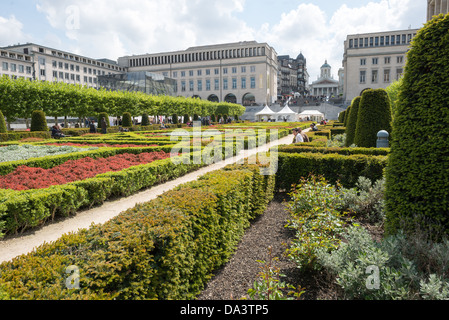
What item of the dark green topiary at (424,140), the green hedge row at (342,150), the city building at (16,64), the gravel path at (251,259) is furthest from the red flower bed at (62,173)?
the city building at (16,64)

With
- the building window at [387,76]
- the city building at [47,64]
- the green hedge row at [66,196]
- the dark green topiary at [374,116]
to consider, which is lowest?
the green hedge row at [66,196]

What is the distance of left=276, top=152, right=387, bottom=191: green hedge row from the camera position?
7.11 m

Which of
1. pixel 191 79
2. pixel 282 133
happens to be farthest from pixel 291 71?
pixel 282 133

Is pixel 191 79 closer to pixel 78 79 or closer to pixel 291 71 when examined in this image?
pixel 78 79

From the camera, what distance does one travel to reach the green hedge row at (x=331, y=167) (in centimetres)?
711

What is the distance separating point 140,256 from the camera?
244 centimetres

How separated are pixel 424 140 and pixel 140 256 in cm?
349

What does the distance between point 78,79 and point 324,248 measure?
89.3 metres

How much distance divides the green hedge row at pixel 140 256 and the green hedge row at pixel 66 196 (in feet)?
9.43

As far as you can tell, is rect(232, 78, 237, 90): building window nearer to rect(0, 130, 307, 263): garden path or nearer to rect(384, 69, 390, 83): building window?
rect(384, 69, 390, 83): building window

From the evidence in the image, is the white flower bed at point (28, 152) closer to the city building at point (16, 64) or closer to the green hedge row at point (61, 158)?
the green hedge row at point (61, 158)

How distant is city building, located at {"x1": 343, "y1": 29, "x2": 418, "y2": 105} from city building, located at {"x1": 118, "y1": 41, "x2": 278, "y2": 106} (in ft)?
70.7

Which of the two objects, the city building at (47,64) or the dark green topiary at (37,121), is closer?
the dark green topiary at (37,121)

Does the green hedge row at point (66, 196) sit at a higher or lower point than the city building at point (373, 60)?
lower
